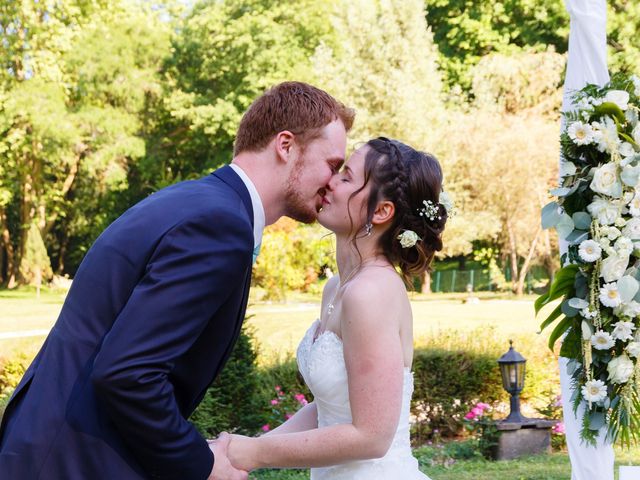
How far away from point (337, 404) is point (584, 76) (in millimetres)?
2783

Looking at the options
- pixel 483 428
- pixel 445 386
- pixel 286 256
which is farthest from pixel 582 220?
pixel 286 256

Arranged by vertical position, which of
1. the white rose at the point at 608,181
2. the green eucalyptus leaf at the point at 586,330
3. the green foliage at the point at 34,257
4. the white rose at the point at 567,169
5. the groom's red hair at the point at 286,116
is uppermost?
the groom's red hair at the point at 286,116

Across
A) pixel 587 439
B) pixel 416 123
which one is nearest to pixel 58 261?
pixel 416 123

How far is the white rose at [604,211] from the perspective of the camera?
400 centimetres

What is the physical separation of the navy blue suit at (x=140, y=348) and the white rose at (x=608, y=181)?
2.31m

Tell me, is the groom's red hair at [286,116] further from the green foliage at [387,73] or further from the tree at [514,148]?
the tree at [514,148]

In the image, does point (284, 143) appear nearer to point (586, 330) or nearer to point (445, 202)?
point (445, 202)

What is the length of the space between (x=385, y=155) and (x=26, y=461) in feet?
4.70

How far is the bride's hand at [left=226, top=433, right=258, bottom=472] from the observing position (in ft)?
8.14

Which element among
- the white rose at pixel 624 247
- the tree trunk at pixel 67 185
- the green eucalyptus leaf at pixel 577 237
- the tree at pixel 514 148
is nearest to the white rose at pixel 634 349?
the white rose at pixel 624 247

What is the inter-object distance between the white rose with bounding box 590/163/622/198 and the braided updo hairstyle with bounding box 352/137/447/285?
131 cm

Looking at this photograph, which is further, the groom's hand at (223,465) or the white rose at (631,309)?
the white rose at (631,309)

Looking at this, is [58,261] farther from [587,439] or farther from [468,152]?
[587,439]

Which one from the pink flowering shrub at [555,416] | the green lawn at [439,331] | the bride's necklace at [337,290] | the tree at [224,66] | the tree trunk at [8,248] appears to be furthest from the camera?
the tree trunk at [8,248]
